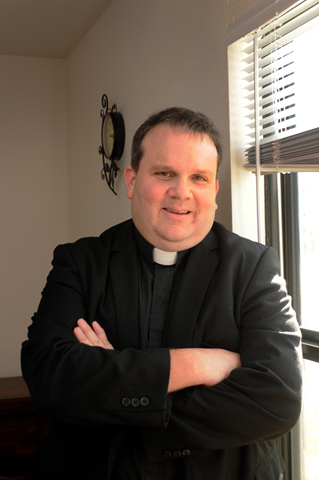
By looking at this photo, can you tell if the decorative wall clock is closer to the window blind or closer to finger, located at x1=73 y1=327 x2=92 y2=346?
the window blind

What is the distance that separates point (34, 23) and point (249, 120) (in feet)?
7.42

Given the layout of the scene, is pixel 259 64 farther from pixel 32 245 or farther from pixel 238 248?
pixel 32 245

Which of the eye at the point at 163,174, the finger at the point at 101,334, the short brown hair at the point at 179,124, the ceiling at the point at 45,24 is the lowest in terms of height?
the finger at the point at 101,334

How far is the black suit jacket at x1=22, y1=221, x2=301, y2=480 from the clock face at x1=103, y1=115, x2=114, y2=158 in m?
1.55

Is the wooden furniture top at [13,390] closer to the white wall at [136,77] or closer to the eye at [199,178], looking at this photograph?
the white wall at [136,77]

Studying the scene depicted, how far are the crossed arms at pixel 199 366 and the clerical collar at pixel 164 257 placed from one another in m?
0.31

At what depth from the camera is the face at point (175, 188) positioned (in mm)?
1276

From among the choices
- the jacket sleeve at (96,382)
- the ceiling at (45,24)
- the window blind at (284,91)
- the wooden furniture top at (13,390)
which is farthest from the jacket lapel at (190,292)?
the ceiling at (45,24)

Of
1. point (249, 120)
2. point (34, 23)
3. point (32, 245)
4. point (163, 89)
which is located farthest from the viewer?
point (32, 245)

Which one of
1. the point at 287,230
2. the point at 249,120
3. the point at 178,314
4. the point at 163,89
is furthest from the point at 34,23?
the point at 178,314

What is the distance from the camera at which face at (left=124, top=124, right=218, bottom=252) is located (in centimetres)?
128

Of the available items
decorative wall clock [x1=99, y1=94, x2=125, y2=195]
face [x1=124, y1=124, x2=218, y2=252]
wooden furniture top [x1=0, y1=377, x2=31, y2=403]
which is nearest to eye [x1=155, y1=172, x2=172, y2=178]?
face [x1=124, y1=124, x2=218, y2=252]

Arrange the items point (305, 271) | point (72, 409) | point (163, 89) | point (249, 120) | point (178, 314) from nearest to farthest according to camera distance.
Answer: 1. point (72, 409)
2. point (178, 314)
3. point (305, 271)
4. point (249, 120)
5. point (163, 89)

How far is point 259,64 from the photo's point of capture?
5.32 feet
